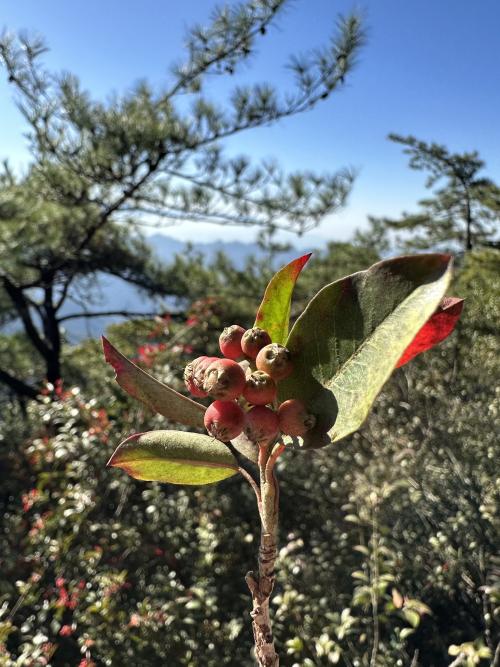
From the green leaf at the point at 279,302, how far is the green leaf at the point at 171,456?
15 centimetres

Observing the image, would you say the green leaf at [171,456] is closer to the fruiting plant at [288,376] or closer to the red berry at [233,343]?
the fruiting plant at [288,376]

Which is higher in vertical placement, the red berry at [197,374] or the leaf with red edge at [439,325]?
the red berry at [197,374]

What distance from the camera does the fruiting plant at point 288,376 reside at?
18.7 inches

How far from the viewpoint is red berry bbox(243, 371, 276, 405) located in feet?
1.78

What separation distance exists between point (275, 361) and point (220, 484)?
7.19 feet

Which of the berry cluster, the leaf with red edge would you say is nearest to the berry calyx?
the berry cluster

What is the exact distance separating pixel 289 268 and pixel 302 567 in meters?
1.65

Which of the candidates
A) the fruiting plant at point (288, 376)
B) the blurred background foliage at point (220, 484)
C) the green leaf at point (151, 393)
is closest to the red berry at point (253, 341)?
the fruiting plant at point (288, 376)

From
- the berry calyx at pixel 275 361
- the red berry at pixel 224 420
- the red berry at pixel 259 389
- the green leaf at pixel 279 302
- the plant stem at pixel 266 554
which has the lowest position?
the plant stem at pixel 266 554

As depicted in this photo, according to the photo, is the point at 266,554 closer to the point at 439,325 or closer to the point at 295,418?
the point at 295,418

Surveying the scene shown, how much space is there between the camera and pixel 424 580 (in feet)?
6.07

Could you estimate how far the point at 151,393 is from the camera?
0.63 metres

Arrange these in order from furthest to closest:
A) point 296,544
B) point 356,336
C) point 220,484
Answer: point 220,484 < point 296,544 < point 356,336

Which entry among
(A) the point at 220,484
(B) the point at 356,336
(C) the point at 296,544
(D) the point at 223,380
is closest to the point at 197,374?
(D) the point at 223,380
